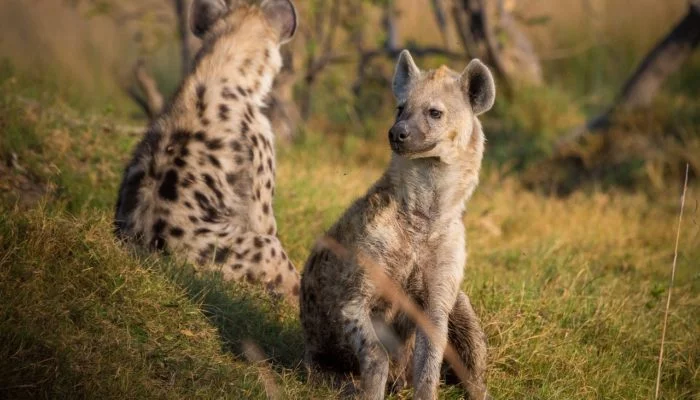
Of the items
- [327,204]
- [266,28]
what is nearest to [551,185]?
[327,204]

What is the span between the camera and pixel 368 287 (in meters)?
3.80

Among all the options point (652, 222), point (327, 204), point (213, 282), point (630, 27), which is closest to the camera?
point (213, 282)

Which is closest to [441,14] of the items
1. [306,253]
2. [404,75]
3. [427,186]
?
[306,253]

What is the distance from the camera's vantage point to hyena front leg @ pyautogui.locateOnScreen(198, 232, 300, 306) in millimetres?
4898

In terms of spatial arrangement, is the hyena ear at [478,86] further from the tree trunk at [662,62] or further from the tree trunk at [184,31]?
the tree trunk at [184,31]

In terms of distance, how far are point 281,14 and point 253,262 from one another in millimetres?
1628

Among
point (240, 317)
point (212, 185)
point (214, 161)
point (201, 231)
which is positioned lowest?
point (240, 317)

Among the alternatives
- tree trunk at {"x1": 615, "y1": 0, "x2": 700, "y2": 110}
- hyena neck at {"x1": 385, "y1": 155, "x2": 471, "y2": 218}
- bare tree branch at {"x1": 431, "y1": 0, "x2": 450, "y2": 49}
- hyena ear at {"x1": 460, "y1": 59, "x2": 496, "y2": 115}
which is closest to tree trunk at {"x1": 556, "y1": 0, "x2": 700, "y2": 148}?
tree trunk at {"x1": 615, "y1": 0, "x2": 700, "y2": 110}

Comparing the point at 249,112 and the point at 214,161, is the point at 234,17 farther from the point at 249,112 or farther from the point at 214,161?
the point at 214,161

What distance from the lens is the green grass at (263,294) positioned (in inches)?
147

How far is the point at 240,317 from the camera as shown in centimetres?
441

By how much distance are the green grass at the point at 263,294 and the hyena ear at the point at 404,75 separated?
112 centimetres

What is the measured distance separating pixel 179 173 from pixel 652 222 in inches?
142

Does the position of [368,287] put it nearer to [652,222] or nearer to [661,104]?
[652,222]
